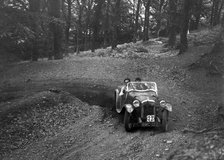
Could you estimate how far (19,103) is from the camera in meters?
14.0

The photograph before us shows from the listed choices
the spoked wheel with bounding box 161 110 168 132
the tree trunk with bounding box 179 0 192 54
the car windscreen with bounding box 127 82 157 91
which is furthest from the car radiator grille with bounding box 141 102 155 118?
the tree trunk with bounding box 179 0 192 54

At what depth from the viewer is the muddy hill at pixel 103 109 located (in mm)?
9125

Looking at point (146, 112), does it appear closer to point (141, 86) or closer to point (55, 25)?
point (141, 86)

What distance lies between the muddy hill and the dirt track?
34 millimetres

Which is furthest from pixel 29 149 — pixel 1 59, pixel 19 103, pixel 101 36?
pixel 101 36

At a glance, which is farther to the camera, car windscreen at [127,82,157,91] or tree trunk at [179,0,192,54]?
tree trunk at [179,0,192,54]

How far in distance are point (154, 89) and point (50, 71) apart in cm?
1260

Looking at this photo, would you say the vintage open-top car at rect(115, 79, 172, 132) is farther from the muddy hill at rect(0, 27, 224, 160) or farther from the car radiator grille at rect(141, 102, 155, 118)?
the muddy hill at rect(0, 27, 224, 160)

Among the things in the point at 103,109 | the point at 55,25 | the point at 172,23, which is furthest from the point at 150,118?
the point at 172,23

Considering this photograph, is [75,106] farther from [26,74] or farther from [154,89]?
[26,74]

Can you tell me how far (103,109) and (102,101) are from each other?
5.37 feet

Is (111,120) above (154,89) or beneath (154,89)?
beneath

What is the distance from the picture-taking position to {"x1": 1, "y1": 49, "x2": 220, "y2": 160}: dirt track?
9562 mm

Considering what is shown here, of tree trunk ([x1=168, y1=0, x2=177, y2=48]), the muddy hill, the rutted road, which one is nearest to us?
the muddy hill
